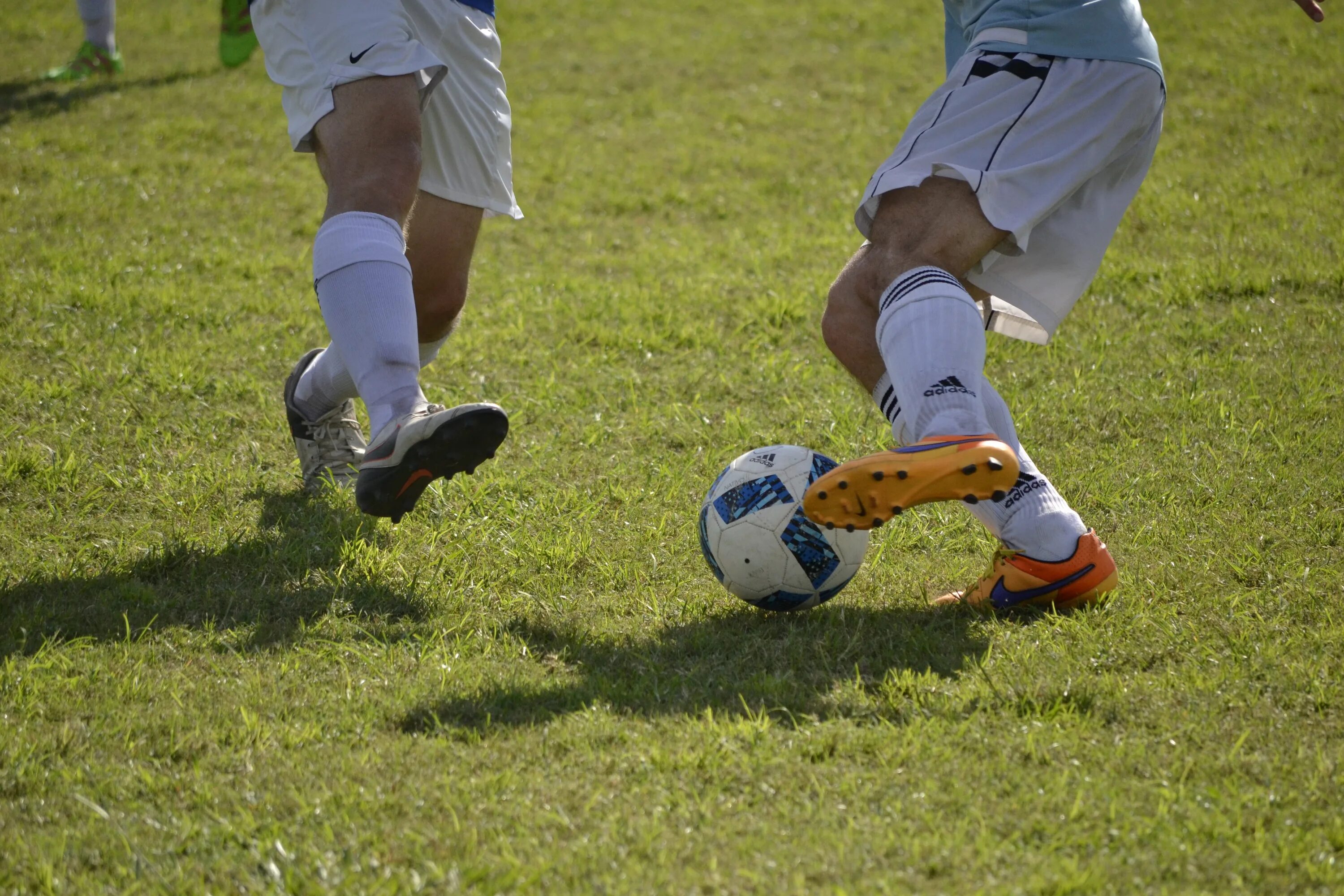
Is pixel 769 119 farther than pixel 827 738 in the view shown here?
Yes

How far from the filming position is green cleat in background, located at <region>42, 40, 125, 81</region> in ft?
33.3

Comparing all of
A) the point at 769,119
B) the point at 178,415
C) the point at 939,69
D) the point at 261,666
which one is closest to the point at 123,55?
the point at 769,119

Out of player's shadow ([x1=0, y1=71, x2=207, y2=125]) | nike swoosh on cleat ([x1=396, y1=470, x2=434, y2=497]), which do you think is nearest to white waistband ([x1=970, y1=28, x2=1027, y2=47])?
nike swoosh on cleat ([x1=396, y1=470, x2=434, y2=497])

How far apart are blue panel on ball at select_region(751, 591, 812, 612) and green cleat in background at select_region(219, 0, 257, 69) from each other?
8.29 m

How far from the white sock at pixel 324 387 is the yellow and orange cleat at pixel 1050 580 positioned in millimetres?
1864

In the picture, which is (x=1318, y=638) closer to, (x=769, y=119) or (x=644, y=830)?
(x=644, y=830)

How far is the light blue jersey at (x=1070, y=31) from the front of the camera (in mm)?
3010

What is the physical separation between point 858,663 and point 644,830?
83cm

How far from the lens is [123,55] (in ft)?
36.9

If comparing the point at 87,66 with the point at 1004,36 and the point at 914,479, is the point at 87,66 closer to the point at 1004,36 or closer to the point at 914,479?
the point at 1004,36

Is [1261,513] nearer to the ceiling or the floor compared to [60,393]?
nearer to the ceiling

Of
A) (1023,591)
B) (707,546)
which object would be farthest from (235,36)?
(1023,591)

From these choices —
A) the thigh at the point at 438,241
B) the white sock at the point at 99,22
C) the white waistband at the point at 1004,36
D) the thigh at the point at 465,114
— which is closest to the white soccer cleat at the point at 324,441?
the thigh at the point at 438,241

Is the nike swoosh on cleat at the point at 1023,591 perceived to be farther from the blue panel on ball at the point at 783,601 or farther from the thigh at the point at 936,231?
the thigh at the point at 936,231
